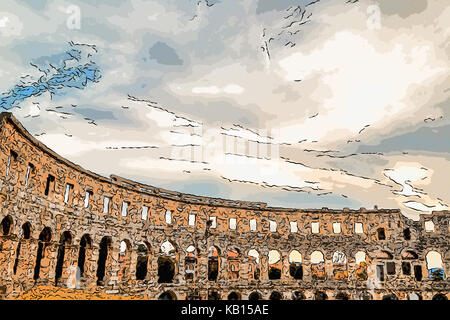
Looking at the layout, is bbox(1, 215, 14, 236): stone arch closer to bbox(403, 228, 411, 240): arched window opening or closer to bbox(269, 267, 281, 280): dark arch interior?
bbox(269, 267, 281, 280): dark arch interior

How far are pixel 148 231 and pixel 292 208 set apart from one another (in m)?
13.7

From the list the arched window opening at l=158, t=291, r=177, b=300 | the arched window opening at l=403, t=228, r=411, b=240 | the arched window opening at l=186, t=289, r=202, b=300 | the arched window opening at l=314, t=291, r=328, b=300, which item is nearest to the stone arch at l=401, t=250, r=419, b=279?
the arched window opening at l=403, t=228, r=411, b=240

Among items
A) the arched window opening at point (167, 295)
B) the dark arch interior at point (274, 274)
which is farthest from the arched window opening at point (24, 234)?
the dark arch interior at point (274, 274)

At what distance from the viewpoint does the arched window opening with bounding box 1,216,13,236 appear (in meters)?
15.4

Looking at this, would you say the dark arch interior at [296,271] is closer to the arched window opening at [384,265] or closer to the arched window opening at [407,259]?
the arched window opening at [384,265]

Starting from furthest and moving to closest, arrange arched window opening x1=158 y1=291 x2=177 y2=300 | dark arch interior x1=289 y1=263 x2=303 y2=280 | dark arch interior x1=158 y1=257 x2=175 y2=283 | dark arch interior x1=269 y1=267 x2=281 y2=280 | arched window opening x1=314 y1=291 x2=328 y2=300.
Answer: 1. dark arch interior x1=269 y1=267 x2=281 y2=280
2. dark arch interior x1=289 y1=263 x2=303 y2=280
3. dark arch interior x1=158 y1=257 x2=175 y2=283
4. arched window opening x1=314 y1=291 x2=328 y2=300
5. arched window opening x1=158 y1=291 x2=177 y2=300

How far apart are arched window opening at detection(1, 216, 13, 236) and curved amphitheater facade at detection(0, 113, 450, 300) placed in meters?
0.04

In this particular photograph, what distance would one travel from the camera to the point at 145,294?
25.5 m

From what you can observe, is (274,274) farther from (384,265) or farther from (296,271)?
(384,265)

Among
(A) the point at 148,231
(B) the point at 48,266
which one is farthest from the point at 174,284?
(B) the point at 48,266
